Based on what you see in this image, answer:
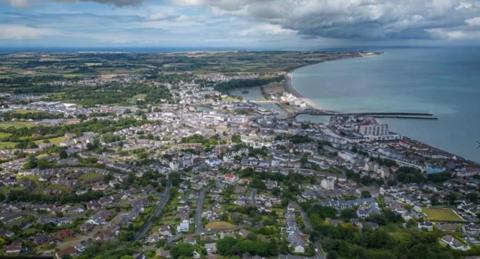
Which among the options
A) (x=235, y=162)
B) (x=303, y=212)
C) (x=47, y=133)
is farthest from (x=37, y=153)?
(x=303, y=212)

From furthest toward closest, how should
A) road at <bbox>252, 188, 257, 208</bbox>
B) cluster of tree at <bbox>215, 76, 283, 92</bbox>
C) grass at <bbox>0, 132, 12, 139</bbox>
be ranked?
1. cluster of tree at <bbox>215, 76, 283, 92</bbox>
2. grass at <bbox>0, 132, 12, 139</bbox>
3. road at <bbox>252, 188, 257, 208</bbox>

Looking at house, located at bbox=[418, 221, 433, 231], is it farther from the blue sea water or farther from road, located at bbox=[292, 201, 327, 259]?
the blue sea water

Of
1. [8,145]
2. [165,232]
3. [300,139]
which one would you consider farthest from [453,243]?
[8,145]

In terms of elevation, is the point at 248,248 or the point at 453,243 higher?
the point at 248,248

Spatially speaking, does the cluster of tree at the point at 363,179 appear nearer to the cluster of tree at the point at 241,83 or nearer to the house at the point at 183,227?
the house at the point at 183,227

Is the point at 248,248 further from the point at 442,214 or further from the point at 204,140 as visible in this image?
the point at 204,140

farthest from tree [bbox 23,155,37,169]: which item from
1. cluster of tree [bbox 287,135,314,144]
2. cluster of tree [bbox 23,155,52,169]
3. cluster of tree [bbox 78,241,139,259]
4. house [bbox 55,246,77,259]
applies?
cluster of tree [bbox 287,135,314,144]

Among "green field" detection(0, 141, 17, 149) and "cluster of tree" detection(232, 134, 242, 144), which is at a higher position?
"cluster of tree" detection(232, 134, 242, 144)
